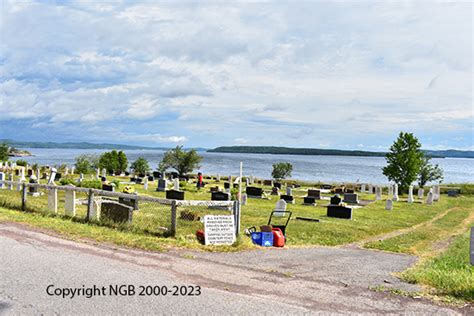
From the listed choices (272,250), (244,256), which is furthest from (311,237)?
(244,256)

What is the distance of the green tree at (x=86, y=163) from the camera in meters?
47.4

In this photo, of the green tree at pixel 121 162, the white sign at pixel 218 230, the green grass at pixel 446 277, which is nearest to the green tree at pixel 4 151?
the green tree at pixel 121 162

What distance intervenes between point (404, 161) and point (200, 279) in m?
38.0

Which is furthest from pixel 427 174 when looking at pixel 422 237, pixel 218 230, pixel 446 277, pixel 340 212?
pixel 446 277

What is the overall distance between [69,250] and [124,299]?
11.7ft

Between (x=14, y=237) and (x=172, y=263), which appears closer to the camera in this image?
(x=172, y=263)

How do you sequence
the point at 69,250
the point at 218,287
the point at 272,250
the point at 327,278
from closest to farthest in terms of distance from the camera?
the point at 218,287
the point at 327,278
the point at 69,250
the point at 272,250

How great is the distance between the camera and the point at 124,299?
20.3ft

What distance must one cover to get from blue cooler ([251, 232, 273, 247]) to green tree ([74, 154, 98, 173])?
38.2 metres

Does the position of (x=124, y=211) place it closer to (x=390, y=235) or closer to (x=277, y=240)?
(x=277, y=240)

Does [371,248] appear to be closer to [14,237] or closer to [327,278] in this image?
[327,278]

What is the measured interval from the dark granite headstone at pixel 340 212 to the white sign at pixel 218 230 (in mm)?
10769

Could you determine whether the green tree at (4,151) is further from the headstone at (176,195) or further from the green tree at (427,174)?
the green tree at (427,174)

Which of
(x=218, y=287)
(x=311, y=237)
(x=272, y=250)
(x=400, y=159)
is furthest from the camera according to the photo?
(x=400, y=159)
